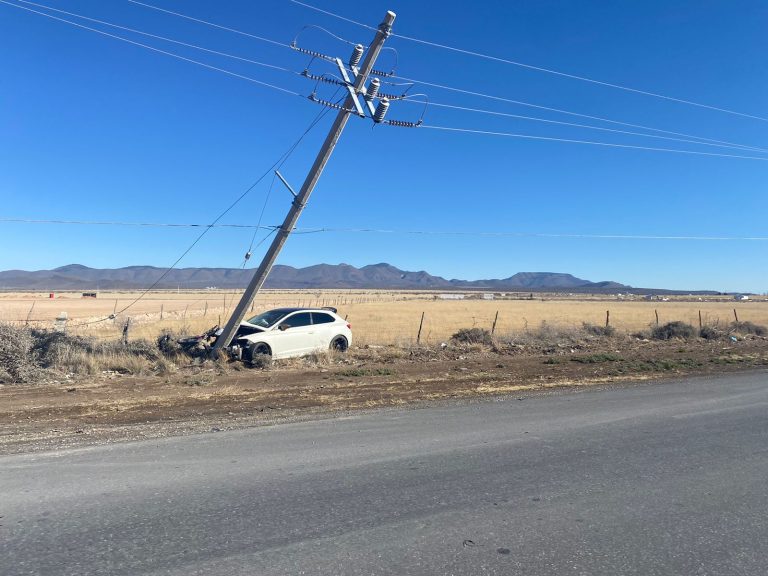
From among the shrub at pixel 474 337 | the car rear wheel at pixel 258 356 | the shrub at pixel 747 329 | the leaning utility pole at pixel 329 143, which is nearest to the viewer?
the leaning utility pole at pixel 329 143

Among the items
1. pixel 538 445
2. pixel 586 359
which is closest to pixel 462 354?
pixel 586 359

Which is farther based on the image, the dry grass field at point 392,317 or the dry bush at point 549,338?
the dry grass field at point 392,317

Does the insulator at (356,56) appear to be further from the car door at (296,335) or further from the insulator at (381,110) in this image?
the car door at (296,335)

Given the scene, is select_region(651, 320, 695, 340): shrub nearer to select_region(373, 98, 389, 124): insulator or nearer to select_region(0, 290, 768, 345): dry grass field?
select_region(0, 290, 768, 345): dry grass field

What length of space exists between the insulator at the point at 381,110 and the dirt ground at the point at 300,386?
675 cm

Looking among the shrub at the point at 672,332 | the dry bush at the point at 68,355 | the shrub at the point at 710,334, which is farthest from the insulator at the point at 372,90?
the shrub at the point at 710,334

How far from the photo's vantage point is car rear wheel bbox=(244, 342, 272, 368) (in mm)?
16984

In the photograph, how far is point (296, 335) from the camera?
59.7 feet

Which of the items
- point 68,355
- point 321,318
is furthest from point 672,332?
point 68,355

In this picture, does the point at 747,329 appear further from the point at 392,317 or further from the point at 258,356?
the point at 258,356

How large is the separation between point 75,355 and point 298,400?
7.29 metres

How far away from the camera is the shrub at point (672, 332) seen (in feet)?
91.9

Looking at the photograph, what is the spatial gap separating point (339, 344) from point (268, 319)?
245 cm

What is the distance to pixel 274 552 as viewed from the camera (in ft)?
14.9
